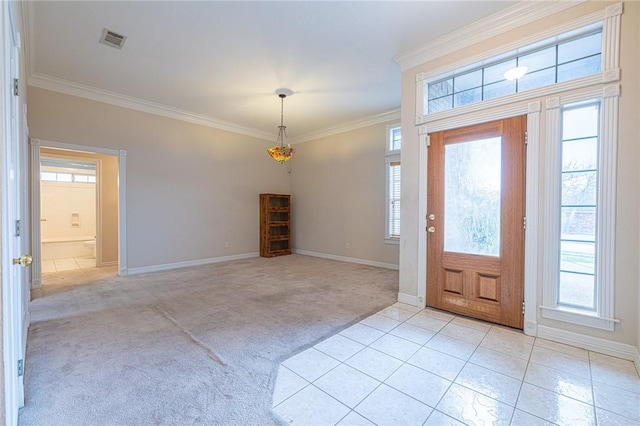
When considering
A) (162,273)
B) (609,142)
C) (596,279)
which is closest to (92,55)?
(162,273)

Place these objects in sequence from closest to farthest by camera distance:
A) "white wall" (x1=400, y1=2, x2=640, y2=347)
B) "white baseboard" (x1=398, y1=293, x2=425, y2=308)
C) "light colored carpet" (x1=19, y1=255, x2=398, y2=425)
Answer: "light colored carpet" (x1=19, y1=255, x2=398, y2=425), "white wall" (x1=400, y1=2, x2=640, y2=347), "white baseboard" (x1=398, y1=293, x2=425, y2=308)

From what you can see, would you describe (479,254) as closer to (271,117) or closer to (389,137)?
(389,137)

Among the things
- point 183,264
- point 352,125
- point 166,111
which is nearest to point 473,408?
point 183,264

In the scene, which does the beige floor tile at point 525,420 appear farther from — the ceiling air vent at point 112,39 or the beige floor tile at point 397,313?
the ceiling air vent at point 112,39

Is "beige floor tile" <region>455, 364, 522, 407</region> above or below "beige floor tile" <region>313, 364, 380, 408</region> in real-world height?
above

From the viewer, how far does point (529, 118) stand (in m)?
2.57

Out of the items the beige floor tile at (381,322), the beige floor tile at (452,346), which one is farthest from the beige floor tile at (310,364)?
the beige floor tile at (452,346)

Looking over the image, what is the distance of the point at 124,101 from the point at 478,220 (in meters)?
5.82

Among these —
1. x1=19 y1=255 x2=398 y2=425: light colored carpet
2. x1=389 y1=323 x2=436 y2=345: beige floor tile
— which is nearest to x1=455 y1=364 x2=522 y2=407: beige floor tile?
x1=389 y1=323 x2=436 y2=345: beige floor tile

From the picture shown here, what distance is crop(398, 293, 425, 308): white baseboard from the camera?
3.29 m

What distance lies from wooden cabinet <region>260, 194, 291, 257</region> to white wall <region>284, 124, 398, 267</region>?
0.84 feet

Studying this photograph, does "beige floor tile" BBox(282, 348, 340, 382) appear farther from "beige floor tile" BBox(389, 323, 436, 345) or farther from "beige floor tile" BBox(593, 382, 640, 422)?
"beige floor tile" BBox(593, 382, 640, 422)

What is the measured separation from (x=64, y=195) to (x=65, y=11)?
7.54m

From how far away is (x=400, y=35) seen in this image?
303cm
